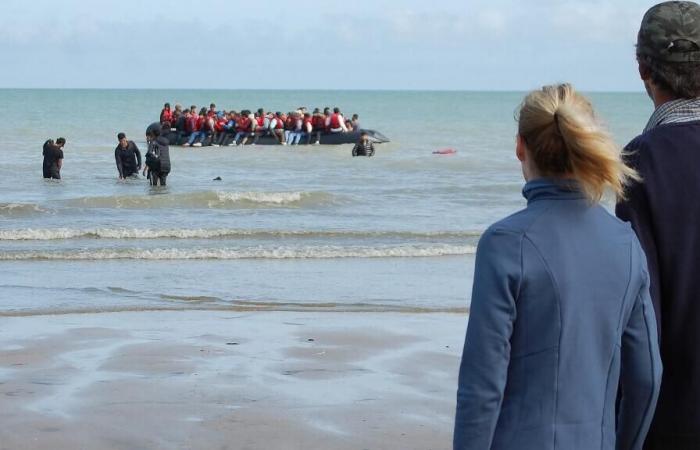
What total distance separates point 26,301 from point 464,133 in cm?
5134

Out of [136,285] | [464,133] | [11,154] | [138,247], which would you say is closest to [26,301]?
[136,285]

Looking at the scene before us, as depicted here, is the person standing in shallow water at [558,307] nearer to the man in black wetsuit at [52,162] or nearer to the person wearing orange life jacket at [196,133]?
the man in black wetsuit at [52,162]

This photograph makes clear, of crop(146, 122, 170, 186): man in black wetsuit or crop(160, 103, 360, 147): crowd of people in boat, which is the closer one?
crop(146, 122, 170, 186): man in black wetsuit

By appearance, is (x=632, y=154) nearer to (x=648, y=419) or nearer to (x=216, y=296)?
(x=648, y=419)

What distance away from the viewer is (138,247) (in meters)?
16.0

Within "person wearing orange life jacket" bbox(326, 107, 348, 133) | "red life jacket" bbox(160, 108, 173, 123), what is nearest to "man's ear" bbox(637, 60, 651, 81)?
"person wearing orange life jacket" bbox(326, 107, 348, 133)

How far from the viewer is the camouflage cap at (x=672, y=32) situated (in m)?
2.73

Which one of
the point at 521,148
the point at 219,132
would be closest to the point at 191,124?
the point at 219,132

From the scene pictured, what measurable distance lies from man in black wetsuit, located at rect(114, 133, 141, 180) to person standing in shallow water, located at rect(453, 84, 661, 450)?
81.8 ft

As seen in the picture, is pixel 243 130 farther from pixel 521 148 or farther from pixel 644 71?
pixel 521 148

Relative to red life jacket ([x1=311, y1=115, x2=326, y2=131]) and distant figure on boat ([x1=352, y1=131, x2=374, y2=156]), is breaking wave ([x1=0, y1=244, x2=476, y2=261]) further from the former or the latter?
red life jacket ([x1=311, y1=115, x2=326, y2=131])

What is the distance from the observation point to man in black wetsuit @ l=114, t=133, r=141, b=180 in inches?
1062

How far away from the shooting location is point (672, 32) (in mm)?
2738

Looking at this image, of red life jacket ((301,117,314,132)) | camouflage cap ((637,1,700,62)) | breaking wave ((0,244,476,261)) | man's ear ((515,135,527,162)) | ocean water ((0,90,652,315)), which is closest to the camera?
man's ear ((515,135,527,162))
